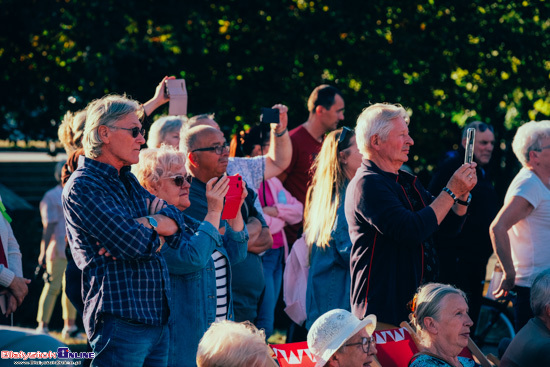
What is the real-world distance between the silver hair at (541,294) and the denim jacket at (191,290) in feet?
6.01

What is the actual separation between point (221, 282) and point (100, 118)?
1.21 metres

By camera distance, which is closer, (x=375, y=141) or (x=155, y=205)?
(x=155, y=205)

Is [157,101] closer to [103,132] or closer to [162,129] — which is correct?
[162,129]

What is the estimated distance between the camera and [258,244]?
491 centimetres

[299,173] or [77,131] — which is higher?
[77,131]

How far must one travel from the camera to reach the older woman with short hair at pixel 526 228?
5.08 m

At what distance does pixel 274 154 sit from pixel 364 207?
1.66 m

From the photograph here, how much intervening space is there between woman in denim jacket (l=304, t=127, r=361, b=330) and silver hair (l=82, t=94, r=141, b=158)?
5.65 feet

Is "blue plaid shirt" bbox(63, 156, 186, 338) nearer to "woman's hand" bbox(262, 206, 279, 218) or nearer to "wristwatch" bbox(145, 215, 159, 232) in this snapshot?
"wristwatch" bbox(145, 215, 159, 232)

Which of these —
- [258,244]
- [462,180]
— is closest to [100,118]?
[258,244]

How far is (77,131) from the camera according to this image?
15.3 ft

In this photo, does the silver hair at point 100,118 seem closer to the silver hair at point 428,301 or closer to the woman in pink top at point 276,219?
the silver hair at point 428,301

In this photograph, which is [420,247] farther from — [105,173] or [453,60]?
[453,60]

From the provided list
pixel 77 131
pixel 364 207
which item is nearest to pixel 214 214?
pixel 364 207
